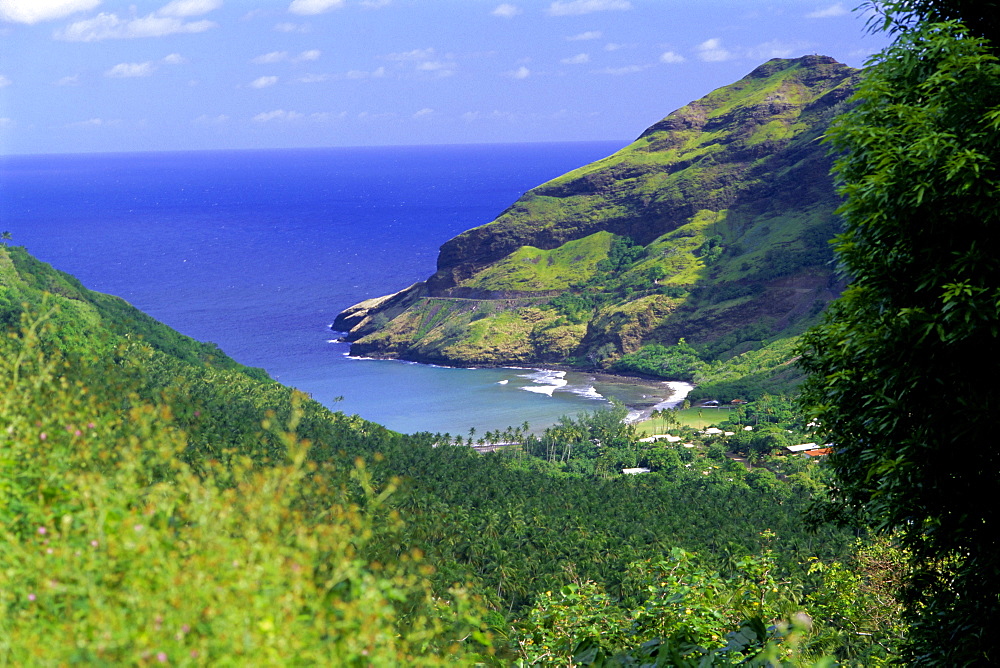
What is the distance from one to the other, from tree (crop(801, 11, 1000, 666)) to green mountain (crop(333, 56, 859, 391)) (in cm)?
10849

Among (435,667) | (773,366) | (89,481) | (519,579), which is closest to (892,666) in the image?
(435,667)

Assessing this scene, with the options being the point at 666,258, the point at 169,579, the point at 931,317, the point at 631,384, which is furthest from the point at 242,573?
the point at 666,258

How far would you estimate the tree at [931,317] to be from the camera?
34.8ft

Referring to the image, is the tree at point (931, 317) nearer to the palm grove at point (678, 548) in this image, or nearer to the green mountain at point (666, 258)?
the palm grove at point (678, 548)

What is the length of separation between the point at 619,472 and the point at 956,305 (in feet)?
251

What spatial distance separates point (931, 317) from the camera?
1064cm

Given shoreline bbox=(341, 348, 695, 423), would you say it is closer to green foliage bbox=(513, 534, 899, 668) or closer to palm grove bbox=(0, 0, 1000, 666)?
green foliage bbox=(513, 534, 899, 668)

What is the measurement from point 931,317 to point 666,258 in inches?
6079

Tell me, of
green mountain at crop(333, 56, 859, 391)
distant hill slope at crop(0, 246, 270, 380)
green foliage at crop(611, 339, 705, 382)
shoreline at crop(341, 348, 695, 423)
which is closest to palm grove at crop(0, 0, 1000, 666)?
distant hill slope at crop(0, 246, 270, 380)

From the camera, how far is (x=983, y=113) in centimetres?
1080

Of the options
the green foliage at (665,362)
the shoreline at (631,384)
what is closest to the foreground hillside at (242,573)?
the shoreline at (631,384)

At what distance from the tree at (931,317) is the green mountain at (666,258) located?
108494mm

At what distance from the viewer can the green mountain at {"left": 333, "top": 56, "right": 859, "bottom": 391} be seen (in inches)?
5497

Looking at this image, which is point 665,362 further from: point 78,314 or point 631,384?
point 78,314
